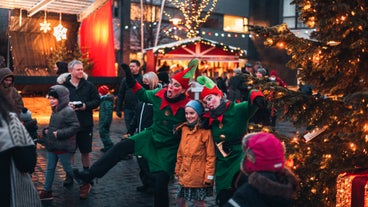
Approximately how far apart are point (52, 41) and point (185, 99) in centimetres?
1859

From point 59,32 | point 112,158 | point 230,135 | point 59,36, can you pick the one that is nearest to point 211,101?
point 230,135

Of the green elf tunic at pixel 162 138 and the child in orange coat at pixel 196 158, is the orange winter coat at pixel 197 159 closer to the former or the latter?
the child in orange coat at pixel 196 158

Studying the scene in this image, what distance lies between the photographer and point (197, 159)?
6516mm

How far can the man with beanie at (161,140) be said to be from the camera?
7035 millimetres

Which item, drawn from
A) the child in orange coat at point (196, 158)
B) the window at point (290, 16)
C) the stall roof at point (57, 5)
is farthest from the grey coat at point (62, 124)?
the window at point (290, 16)

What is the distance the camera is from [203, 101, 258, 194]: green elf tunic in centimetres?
654

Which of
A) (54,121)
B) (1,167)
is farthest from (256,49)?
(1,167)

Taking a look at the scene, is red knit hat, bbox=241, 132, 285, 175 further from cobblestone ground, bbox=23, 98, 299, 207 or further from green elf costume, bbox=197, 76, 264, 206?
cobblestone ground, bbox=23, 98, 299, 207

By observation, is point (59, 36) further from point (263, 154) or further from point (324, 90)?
point (263, 154)

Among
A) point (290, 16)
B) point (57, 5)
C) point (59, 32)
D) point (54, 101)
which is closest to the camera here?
point (54, 101)

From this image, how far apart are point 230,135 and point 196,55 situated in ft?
60.1

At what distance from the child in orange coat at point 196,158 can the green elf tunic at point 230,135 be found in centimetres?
11

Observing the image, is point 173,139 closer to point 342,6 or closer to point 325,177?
point 325,177

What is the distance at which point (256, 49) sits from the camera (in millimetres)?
48000
